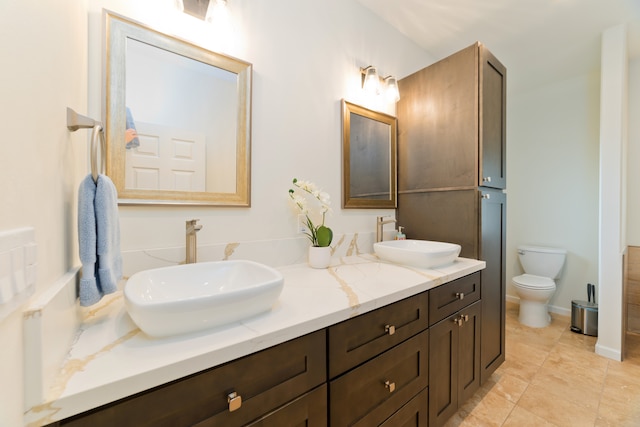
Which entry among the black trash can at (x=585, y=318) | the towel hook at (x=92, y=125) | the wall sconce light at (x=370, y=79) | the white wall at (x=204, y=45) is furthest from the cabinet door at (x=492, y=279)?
the towel hook at (x=92, y=125)

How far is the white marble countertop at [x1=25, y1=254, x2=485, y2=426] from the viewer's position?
50 centimetres

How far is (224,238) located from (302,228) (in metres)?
0.44

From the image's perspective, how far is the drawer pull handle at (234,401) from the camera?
25.1 inches

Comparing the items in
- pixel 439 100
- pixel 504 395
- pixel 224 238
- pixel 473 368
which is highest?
pixel 439 100

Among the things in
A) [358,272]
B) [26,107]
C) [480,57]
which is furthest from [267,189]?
[480,57]

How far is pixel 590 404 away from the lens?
1.59m

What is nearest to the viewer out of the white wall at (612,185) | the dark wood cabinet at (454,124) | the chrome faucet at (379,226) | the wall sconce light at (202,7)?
the wall sconce light at (202,7)

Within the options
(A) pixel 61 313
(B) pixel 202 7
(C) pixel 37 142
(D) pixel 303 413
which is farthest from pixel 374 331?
(B) pixel 202 7

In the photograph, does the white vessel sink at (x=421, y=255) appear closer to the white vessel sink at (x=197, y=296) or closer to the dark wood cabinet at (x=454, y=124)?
the dark wood cabinet at (x=454, y=124)

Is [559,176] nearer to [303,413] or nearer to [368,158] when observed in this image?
[368,158]

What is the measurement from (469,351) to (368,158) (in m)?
1.33

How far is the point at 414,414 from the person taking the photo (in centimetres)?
115

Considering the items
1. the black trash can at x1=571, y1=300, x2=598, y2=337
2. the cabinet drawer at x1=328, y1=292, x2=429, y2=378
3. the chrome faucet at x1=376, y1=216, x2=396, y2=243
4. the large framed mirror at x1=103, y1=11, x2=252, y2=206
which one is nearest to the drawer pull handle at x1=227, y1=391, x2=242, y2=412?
the cabinet drawer at x1=328, y1=292, x2=429, y2=378

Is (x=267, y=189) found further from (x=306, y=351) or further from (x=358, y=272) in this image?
(x=306, y=351)
